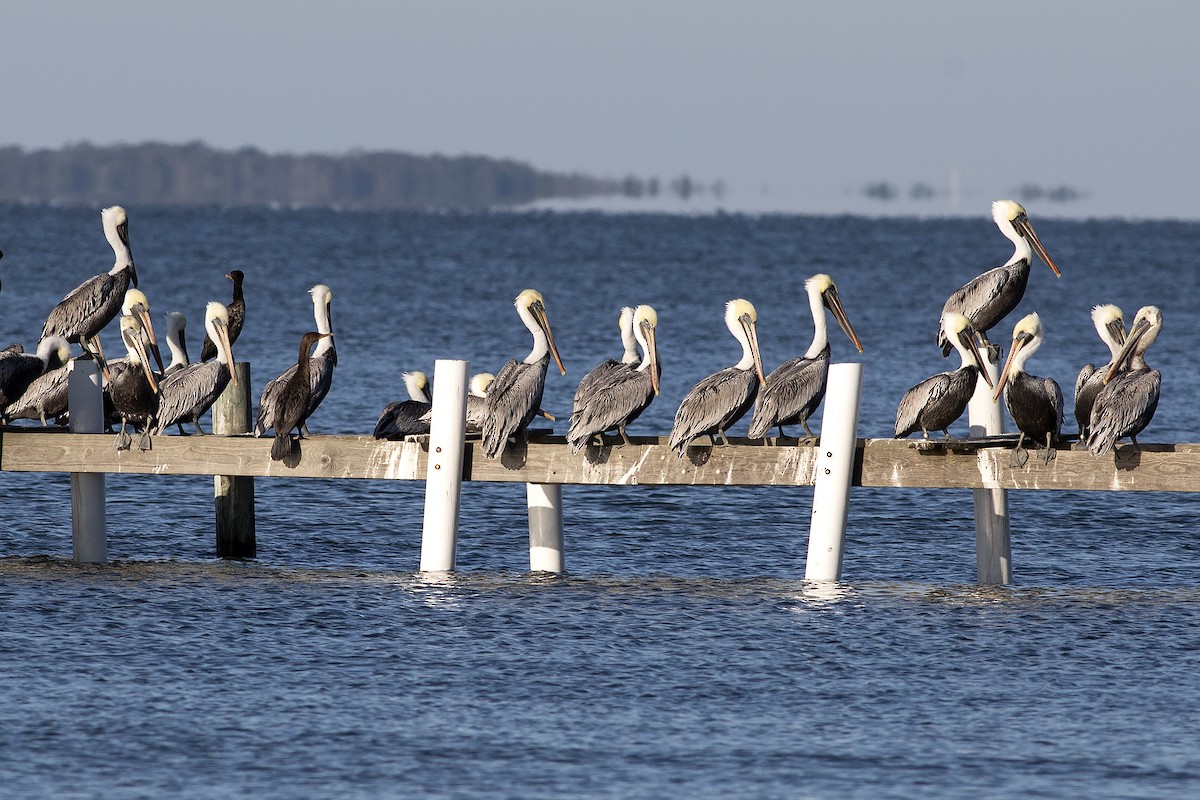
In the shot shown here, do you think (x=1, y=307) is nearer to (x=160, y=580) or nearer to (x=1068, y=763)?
(x=160, y=580)

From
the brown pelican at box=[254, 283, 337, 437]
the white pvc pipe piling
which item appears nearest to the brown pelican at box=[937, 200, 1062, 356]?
the white pvc pipe piling

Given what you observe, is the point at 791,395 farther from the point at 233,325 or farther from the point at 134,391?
the point at 233,325

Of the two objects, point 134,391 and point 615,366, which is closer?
point 615,366

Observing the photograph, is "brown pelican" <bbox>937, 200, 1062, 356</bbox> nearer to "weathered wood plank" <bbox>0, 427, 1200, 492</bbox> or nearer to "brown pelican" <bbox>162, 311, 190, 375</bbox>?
"weathered wood plank" <bbox>0, 427, 1200, 492</bbox>

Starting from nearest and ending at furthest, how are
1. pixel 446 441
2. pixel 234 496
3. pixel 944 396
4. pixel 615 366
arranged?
1. pixel 446 441
2. pixel 944 396
3. pixel 615 366
4. pixel 234 496

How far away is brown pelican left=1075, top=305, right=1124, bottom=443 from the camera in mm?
12016

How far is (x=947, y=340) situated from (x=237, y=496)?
516 cm

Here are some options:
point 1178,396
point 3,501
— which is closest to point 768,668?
point 3,501

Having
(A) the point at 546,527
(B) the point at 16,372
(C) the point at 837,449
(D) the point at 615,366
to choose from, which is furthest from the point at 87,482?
(C) the point at 837,449

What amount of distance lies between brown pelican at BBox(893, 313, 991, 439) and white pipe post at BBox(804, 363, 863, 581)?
0.49m

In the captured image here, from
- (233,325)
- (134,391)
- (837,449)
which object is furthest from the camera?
(233,325)

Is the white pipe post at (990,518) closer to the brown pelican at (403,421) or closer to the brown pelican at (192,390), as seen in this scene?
the brown pelican at (403,421)

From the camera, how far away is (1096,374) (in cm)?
1243

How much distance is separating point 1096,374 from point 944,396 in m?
1.43
